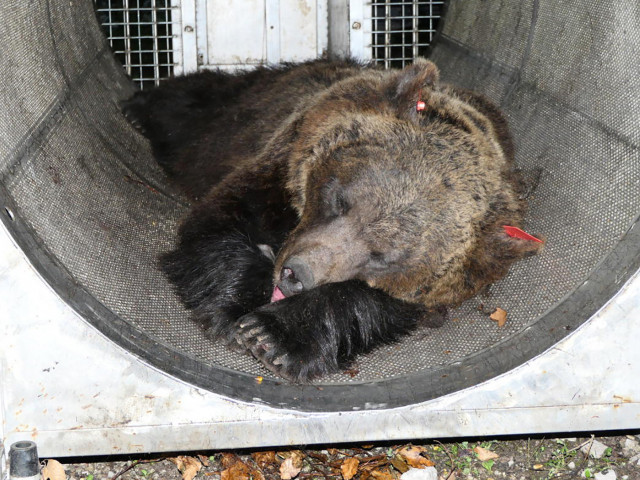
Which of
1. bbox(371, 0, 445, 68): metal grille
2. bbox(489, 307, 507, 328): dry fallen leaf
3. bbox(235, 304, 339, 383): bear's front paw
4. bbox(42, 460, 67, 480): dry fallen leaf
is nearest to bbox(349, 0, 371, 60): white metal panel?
bbox(371, 0, 445, 68): metal grille

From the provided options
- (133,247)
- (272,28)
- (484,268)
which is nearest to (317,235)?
(484,268)

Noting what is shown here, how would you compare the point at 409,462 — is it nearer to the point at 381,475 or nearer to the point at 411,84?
the point at 381,475

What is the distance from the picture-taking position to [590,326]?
302 cm

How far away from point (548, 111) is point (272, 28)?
133 inches

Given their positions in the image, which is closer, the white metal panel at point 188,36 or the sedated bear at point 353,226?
the sedated bear at point 353,226

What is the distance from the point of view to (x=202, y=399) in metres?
2.93

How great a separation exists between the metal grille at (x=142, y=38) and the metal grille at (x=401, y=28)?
6.42 ft

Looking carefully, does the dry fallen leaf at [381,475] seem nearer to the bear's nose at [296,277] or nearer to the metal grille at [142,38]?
the bear's nose at [296,277]

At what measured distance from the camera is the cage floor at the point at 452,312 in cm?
303

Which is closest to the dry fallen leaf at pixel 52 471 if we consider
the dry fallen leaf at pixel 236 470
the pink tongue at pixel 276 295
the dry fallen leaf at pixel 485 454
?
the dry fallen leaf at pixel 236 470

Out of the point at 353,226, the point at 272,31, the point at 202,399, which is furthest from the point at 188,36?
the point at 202,399

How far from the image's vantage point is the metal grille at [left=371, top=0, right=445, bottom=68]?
21.5ft

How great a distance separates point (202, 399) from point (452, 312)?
1.43m

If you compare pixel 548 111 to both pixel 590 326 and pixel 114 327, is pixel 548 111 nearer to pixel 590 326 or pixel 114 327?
pixel 590 326
